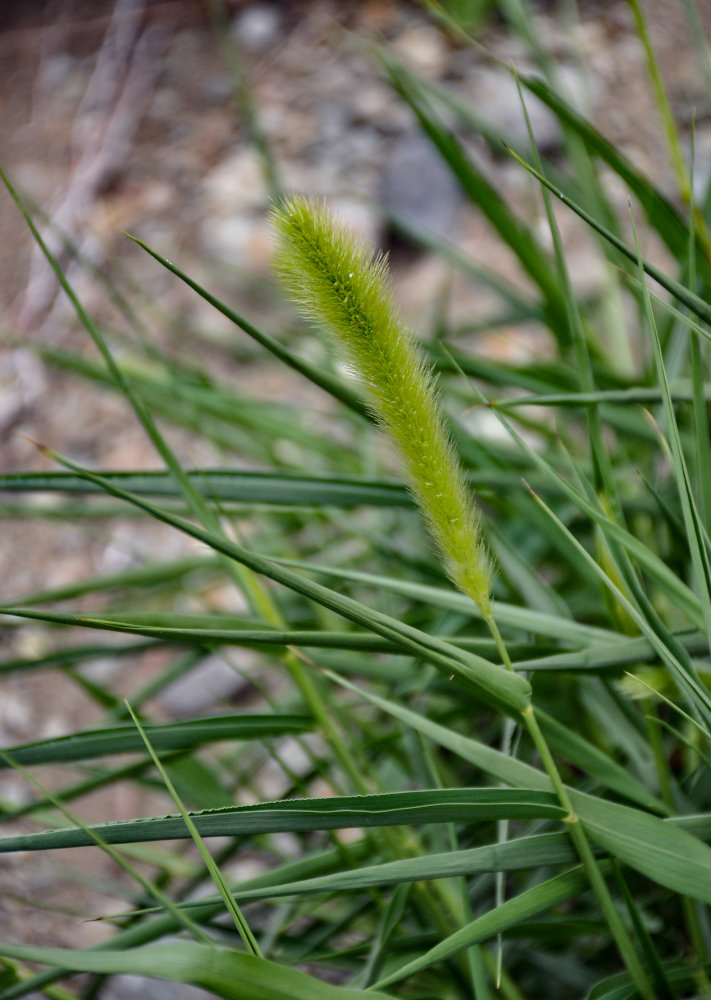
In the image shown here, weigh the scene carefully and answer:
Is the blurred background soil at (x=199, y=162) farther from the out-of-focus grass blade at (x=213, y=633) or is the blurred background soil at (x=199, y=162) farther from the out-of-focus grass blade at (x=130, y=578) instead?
the out-of-focus grass blade at (x=213, y=633)

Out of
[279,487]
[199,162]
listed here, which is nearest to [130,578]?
[279,487]

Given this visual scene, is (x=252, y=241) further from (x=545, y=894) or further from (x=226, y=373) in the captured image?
(x=545, y=894)

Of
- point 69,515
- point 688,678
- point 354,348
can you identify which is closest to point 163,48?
point 69,515

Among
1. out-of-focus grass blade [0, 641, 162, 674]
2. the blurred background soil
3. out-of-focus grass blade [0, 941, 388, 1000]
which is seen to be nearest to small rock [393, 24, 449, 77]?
the blurred background soil

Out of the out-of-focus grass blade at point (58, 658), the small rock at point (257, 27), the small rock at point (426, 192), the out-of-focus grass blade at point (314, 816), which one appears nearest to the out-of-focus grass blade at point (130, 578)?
the out-of-focus grass blade at point (58, 658)

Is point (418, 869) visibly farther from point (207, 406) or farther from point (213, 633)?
point (207, 406)

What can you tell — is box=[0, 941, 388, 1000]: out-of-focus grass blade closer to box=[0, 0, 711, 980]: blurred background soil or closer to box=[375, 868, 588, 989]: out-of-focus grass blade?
box=[375, 868, 588, 989]: out-of-focus grass blade

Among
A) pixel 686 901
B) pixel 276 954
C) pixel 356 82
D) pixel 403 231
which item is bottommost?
pixel 276 954
